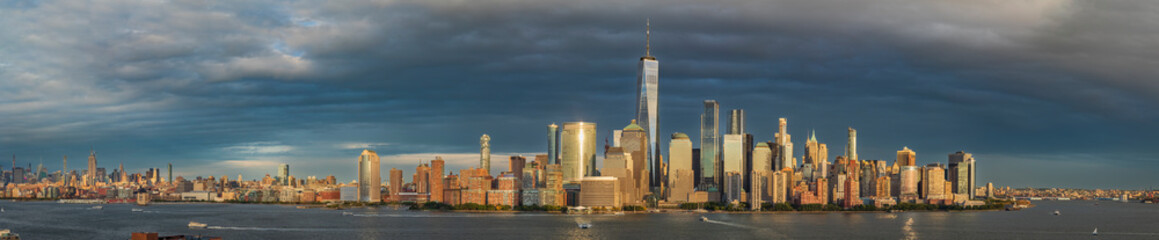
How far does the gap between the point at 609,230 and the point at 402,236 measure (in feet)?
136

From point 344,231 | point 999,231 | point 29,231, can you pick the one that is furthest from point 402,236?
point 999,231

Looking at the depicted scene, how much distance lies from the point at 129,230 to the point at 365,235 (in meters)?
46.8

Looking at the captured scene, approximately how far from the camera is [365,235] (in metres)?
172

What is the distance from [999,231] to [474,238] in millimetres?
106733

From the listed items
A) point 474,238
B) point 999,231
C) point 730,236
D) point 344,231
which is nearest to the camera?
point 474,238

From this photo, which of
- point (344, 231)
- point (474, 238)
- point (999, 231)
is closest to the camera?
point (474, 238)

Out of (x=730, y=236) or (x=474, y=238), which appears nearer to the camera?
(x=474, y=238)

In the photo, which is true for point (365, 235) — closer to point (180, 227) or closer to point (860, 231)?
point (180, 227)

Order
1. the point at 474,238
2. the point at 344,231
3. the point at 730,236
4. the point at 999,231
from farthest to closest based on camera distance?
the point at 999,231 < the point at 344,231 < the point at 730,236 < the point at 474,238

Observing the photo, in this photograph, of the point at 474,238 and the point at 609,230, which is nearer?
the point at 474,238

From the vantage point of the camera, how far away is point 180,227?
632 ft

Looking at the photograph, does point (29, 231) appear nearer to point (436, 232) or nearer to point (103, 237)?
point (103, 237)

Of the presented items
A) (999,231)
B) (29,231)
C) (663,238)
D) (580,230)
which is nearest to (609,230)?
(580,230)

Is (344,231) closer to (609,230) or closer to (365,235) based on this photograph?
(365,235)
